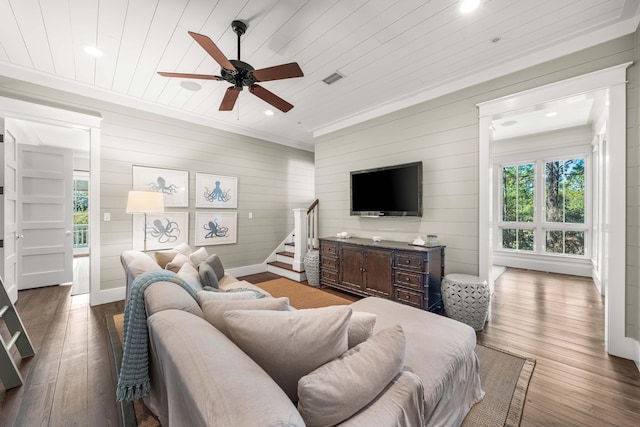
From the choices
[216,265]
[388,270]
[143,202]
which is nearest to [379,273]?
[388,270]

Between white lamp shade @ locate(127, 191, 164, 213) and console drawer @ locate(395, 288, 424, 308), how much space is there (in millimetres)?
3332

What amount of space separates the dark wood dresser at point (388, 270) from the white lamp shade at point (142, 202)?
8.39 ft

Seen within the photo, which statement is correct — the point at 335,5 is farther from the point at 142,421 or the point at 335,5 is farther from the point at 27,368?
the point at 27,368

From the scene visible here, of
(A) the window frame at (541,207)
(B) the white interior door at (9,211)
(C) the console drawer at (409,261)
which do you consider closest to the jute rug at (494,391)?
(C) the console drawer at (409,261)

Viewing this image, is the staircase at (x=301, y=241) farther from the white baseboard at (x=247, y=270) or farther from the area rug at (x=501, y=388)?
the area rug at (x=501, y=388)

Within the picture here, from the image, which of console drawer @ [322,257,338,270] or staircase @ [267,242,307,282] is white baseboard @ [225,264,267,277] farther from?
console drawer @ [322,257,338,270]

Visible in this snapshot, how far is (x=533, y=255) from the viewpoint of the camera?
5.51m

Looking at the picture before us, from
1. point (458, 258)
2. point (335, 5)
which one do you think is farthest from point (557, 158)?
point (335, 5)

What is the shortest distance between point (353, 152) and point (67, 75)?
158 inches

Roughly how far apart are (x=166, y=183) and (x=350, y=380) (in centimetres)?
429

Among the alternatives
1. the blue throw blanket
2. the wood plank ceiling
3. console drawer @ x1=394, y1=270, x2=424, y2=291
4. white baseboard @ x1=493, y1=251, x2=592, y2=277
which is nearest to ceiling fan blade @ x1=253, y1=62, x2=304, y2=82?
the wood plank ceiling

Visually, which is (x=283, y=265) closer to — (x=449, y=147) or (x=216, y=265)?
(x=216, y=265)

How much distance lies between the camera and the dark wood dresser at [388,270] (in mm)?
3088

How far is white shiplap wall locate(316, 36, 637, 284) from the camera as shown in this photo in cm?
258
